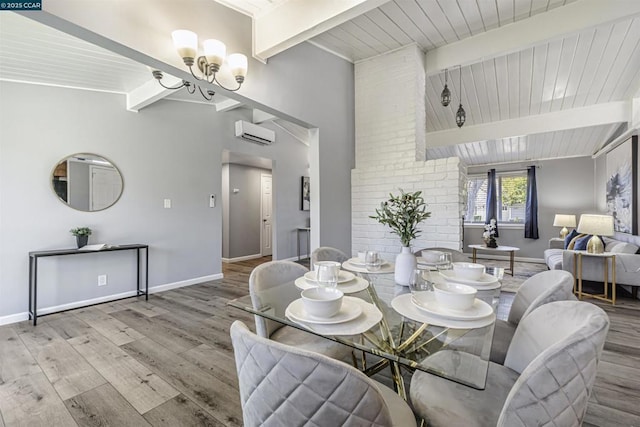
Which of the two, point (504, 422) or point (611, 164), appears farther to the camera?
point (611, 164)

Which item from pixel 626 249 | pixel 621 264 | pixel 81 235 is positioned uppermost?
pixel 81 235

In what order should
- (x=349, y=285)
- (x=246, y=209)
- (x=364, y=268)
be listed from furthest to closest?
(x=246, y=209) → (x=364, y=268) → (x=349, y=285)

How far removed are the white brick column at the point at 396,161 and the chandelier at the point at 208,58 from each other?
187 centimetres

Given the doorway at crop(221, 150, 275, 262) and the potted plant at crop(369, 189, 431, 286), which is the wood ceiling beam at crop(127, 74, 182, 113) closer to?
the doorway at crop(221, 150, 275, 262)

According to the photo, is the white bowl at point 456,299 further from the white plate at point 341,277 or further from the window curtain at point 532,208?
the window curtain at point 532,208

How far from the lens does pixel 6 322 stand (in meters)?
2.83

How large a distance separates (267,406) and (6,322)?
12.0 feet

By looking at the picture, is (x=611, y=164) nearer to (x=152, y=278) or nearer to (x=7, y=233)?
(x=152, y=278)

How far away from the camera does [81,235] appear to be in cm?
314

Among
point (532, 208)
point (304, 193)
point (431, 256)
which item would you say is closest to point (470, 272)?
point (431, 256)

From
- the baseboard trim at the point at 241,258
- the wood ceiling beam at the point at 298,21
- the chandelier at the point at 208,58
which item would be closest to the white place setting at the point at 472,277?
the wood ceiling beam at the point at 298,21

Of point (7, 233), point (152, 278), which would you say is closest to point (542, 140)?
point (152, 278)

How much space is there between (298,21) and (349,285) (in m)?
2.04

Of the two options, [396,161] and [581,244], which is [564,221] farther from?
[396,161]
